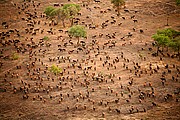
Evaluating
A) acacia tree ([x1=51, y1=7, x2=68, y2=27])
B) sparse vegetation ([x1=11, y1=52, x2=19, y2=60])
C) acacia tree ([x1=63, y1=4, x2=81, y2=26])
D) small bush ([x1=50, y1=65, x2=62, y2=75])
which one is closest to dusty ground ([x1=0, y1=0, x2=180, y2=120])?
sparse vegetation ([x1=11, y1=52, x2=19, y2=60])

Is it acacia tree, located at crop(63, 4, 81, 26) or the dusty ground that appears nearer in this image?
the dusty ground

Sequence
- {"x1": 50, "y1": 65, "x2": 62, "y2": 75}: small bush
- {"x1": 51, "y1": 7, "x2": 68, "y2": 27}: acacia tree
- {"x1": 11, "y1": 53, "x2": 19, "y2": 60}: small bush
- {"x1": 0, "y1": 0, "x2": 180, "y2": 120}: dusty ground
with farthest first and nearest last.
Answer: {"x1": 51, "y1": 7, "x2": 68, "y2": 27}: acacia tree, {"x1": 11, "y1": 53, "x2": 19, "y2": 60}: small bush, {"x1": 50, "y1": 65, "x2": 62, "y2": 75}: small bush, {"x1": 0, "y1": 0, "x2": 180, "y2": 120}: dusty ground

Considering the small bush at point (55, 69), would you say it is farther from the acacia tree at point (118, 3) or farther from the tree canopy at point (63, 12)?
the acacia tree at point (118, 3)

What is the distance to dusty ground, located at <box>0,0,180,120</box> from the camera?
83.7ft

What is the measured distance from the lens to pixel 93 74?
30.7m

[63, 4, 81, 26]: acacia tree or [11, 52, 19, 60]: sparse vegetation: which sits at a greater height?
[63, 4, 81, 26]: acacia tree

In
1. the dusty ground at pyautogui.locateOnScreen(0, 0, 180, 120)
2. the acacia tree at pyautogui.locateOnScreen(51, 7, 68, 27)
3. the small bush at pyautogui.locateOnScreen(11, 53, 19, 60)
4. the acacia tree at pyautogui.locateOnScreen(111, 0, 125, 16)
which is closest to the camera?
the dusty ground at pyautogui.locateOnScreen(0, 0, 180, 120)

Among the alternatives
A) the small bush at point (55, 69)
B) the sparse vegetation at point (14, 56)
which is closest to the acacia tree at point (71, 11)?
the sparse vegetation at point (14, 56)

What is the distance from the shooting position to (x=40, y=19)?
47.8m

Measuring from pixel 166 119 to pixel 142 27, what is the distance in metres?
21.4

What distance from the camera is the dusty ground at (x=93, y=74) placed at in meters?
25.5

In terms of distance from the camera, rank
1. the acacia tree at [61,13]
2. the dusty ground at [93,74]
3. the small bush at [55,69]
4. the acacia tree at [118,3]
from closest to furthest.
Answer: the dusty ground at [93,74]
the small bush at [55,69]
the acacia tree at [61,13]
the acacia tree at [118,3]

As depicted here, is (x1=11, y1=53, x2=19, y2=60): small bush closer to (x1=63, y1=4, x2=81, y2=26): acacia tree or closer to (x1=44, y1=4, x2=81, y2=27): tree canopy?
(x1=44, y1=4, x2=81, y2=27): tree canopy

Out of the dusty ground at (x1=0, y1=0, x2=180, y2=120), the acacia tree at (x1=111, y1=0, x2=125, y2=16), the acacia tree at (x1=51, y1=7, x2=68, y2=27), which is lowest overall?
the dusty ground at (x1=0, y1=0, x2=180, y2=120)
